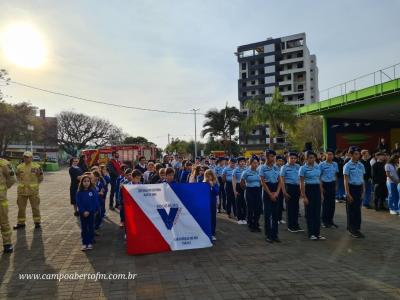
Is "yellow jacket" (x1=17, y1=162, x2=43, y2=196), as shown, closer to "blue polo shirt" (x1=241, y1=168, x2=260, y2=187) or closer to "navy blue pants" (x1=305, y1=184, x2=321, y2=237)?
"blue polo shirt" (x1=241, y1=168, x2=260, y2=187)

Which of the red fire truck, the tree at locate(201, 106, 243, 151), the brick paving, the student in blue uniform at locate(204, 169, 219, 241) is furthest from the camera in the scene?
the tree at locate(201, 106, 243, 151)

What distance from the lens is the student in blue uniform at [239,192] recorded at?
10250mm

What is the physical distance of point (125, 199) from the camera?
7.15m

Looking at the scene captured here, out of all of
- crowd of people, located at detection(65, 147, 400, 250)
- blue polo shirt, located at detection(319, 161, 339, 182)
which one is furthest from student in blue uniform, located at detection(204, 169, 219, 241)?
blue polo shirt, located at detection(319, 161, 339, 182)

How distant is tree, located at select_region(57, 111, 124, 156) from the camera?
78812 millimetres

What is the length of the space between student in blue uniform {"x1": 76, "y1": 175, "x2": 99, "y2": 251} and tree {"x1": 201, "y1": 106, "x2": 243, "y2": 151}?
43.5m

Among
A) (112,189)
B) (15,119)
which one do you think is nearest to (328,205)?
(112,189)

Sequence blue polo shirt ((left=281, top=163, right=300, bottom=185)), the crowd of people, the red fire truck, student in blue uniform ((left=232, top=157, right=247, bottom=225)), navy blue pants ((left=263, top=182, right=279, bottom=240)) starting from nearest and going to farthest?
the crowd of people
navy blue pants ((left=263, top=182, right=279, bottom=240))
blue polo shirt ((left=281, top=163, right=300, bottom=185))
student in blue uniform ((left=232, top=157, right=247, bottom=225))
the red fire truck

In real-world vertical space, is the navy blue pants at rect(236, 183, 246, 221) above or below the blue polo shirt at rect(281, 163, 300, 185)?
below

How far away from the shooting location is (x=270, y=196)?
8.11 m

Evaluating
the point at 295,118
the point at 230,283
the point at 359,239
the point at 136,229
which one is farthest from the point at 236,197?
the point at 295,118

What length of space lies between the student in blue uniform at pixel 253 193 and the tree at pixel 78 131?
242ft

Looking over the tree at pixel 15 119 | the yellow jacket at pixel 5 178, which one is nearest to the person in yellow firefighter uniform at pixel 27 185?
the yellow jacket at pixel 5 178

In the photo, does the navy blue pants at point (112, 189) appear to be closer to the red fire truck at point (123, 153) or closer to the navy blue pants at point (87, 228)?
the navy blue pants at point (87, 228)
